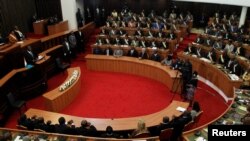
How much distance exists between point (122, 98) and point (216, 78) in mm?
4355

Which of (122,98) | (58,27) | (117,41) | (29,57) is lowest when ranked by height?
(122,98)

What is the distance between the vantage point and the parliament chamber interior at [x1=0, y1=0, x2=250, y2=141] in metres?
7.53

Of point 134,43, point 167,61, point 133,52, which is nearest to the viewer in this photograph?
point 167,61

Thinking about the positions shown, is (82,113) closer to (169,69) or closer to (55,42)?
(169,69)

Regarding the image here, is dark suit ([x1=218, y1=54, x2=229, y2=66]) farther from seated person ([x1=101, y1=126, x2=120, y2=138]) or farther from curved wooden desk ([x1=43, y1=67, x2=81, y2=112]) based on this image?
seated person ([x1=101, y1=126, x2=120, y2=138])

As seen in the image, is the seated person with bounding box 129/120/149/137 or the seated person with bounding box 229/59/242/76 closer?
the seated person with bounding box 129/120/149/137

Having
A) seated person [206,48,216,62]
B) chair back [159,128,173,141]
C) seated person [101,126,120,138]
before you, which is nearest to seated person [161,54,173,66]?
seated person [206,48,216,62]

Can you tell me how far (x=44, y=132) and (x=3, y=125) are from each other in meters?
3.21

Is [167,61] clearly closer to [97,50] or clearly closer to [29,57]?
[97,50]

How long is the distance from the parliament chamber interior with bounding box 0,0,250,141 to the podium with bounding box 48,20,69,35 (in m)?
0.06

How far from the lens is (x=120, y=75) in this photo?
1357 cm

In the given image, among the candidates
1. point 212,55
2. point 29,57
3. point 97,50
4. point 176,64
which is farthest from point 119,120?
point 97,50

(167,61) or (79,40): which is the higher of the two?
(79,40)

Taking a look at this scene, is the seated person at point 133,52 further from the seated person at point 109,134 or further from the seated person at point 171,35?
the seated person at point 109,134
